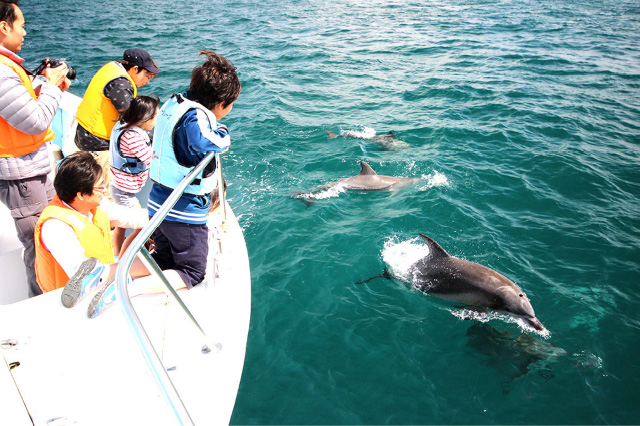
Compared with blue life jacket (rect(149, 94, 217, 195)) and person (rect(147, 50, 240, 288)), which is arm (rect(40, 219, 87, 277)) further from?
blue life jacket (rect(149, 94, 217, 195))

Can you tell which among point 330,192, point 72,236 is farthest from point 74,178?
point 330,192

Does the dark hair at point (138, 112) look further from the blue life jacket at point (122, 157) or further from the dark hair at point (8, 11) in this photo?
the dark hair at point (8, 11)

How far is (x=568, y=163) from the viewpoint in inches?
380

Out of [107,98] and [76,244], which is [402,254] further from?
[76,244]

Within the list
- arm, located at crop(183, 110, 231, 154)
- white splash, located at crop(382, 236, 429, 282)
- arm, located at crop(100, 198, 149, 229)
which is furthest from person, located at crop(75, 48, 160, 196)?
white splash, located at crop(382, 236, 429, 282)

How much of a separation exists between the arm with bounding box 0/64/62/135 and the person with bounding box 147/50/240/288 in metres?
1.34

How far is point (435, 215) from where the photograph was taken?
8086 millimetres

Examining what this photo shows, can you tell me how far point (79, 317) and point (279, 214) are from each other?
5.05 m

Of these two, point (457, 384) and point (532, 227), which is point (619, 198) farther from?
point (457, 384)

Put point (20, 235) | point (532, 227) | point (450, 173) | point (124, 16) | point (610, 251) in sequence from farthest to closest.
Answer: point (124, 16)
point (450, 173)
point (532, 227)
point (610, 251)
point (20, 235)

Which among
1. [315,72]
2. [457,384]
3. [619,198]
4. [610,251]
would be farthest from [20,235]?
[315,72]

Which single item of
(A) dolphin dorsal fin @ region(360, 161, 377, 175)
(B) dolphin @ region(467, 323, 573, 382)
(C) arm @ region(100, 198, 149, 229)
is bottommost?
(B) dolphin @ region(467, 323, 573, 382)

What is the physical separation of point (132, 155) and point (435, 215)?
5.40m

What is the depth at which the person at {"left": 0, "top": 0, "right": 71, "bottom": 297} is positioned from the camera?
3811 mm
